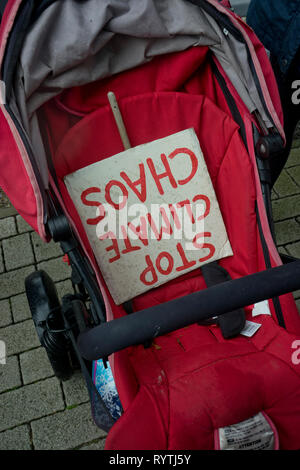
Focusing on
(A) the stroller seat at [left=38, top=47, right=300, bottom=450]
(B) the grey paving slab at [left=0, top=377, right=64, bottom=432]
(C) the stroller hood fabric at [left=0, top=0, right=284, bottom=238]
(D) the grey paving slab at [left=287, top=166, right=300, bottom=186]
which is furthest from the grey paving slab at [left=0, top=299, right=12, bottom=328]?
(D) the grey paving slab at [left=287, top=166, right=300, bottom=186]

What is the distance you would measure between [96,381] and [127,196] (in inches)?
27.6

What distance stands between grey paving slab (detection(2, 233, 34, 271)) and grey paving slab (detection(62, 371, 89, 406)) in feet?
2.55

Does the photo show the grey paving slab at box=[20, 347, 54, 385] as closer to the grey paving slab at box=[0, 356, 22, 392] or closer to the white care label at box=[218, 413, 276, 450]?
the grey paving slab at box=[0, 356, 22, 392]

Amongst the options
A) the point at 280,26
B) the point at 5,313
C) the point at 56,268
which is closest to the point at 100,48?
the point at 280,26

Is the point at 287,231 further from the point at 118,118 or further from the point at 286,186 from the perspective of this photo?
the point at 118,118

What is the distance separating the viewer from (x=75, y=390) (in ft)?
7.06

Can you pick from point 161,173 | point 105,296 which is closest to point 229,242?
point 161,173

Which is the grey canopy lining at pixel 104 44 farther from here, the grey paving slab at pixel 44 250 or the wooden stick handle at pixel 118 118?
the grey paving slab at pixel 44 250

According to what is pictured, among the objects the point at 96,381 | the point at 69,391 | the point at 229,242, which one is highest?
the point at 229,242

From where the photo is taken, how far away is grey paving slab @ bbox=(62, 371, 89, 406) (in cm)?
212

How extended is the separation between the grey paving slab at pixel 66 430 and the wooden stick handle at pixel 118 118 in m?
1.17

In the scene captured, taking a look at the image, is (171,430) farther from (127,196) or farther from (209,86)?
(209,86)

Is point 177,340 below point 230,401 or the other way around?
below

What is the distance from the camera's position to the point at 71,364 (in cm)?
219
